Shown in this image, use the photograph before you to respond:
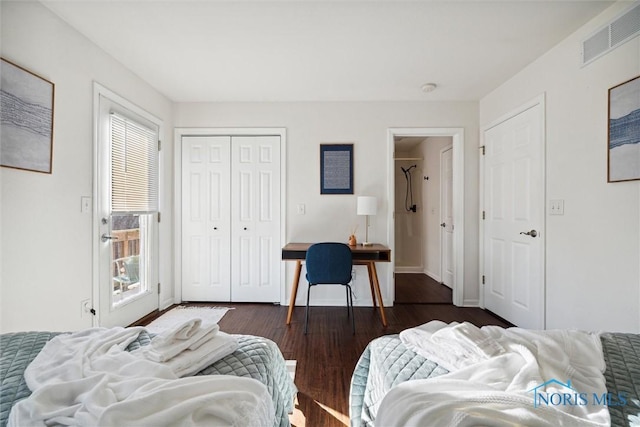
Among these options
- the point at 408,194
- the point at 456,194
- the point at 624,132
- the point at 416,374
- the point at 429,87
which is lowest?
the point at 416,374

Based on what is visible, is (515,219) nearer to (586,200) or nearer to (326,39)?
(586,200)

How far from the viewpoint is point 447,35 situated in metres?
1.93

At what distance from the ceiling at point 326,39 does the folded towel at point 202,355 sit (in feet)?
6.18

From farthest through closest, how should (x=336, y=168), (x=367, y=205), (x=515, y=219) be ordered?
1. (x=336, y=168)
2. (x=367, y=205)
3. (x=515, y=219)

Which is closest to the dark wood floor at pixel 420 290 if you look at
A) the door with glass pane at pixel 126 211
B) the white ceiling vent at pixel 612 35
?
the white ceiling vent at pixel 612 35

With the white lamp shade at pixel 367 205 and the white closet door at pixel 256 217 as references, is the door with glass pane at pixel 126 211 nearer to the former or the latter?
the white closet door at pixel 256 217

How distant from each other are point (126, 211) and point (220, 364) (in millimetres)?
2096

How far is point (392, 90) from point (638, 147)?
74.3 inches

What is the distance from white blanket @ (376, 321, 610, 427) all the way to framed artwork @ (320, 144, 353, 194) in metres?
2.20

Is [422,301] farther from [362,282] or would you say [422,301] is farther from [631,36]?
[631,36]

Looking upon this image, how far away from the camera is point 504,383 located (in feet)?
2.52

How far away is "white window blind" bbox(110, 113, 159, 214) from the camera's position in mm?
2299

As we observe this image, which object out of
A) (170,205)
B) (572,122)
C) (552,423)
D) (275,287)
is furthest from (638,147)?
(170,205)

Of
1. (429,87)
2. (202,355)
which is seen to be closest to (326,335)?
(202,355)
